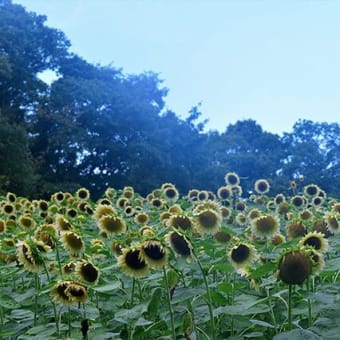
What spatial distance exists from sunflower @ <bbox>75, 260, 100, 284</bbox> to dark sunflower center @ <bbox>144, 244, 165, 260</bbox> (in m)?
0.21

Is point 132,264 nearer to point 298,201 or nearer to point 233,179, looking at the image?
point 298,201

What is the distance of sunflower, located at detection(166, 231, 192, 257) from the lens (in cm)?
134

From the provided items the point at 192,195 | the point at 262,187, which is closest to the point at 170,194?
the point at 192,195

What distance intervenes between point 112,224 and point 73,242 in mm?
313

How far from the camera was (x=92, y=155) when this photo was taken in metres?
18.9

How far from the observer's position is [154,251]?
4.40 ft

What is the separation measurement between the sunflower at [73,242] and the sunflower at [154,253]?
0.42 m

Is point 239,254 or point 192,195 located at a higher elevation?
point 192,195

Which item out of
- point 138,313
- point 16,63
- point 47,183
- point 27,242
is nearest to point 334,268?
point 138,313

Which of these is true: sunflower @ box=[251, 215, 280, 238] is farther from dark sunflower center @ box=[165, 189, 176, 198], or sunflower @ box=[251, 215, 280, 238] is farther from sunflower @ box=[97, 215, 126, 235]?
dark sunflower center @ box=[165, 189, 176, 198]

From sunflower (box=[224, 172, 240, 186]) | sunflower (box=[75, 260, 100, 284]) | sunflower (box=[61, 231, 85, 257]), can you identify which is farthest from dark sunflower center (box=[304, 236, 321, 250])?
sunflower (box=[224, 172, 240, 186])

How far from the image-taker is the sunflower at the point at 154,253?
1326 millimetres

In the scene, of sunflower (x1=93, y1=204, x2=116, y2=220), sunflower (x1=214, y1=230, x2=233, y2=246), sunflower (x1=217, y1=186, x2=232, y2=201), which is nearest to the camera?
sunflower (x1=214, y1=230, x2=233, y2=246)

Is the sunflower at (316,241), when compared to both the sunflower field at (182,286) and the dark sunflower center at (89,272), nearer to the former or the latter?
the sunflower field at (182,286)
